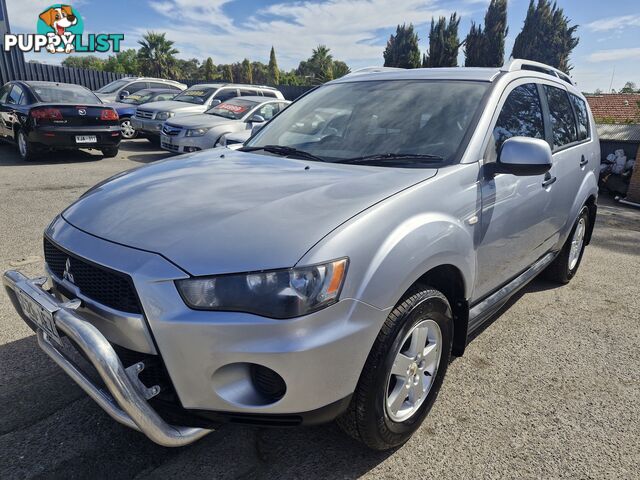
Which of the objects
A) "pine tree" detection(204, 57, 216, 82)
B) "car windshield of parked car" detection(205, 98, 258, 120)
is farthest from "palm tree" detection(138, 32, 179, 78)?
"car windshield of parked car" detection(205, 98, 258, 120)

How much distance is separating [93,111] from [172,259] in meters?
9.02

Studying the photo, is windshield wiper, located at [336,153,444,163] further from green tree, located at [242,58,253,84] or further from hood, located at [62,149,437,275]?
green tree, located at [242,58,253,84]

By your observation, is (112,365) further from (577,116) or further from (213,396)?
(577,116)

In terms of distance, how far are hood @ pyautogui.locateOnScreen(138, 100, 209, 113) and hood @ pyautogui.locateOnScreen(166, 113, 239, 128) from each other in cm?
147

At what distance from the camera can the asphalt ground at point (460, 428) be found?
2.11m

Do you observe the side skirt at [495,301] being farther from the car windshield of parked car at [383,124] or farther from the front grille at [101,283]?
the front grille at [101,283]

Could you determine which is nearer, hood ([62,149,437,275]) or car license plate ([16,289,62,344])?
hood ([62,149,437,275])

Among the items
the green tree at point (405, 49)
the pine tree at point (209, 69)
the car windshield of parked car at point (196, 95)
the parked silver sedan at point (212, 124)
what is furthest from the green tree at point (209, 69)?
the parked silver sedan at point (212, 124)

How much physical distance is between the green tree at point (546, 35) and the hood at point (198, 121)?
36.1 m

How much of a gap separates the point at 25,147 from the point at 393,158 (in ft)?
30.6

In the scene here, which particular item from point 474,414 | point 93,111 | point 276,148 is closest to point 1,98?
point 93,111

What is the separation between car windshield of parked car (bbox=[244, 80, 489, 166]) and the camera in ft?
8.65

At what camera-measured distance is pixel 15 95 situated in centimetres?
959

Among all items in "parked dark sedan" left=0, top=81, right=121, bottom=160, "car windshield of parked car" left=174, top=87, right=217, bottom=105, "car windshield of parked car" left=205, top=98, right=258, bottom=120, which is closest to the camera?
"parked dark sedan" left=0, top=81, right=121, bottom=160
